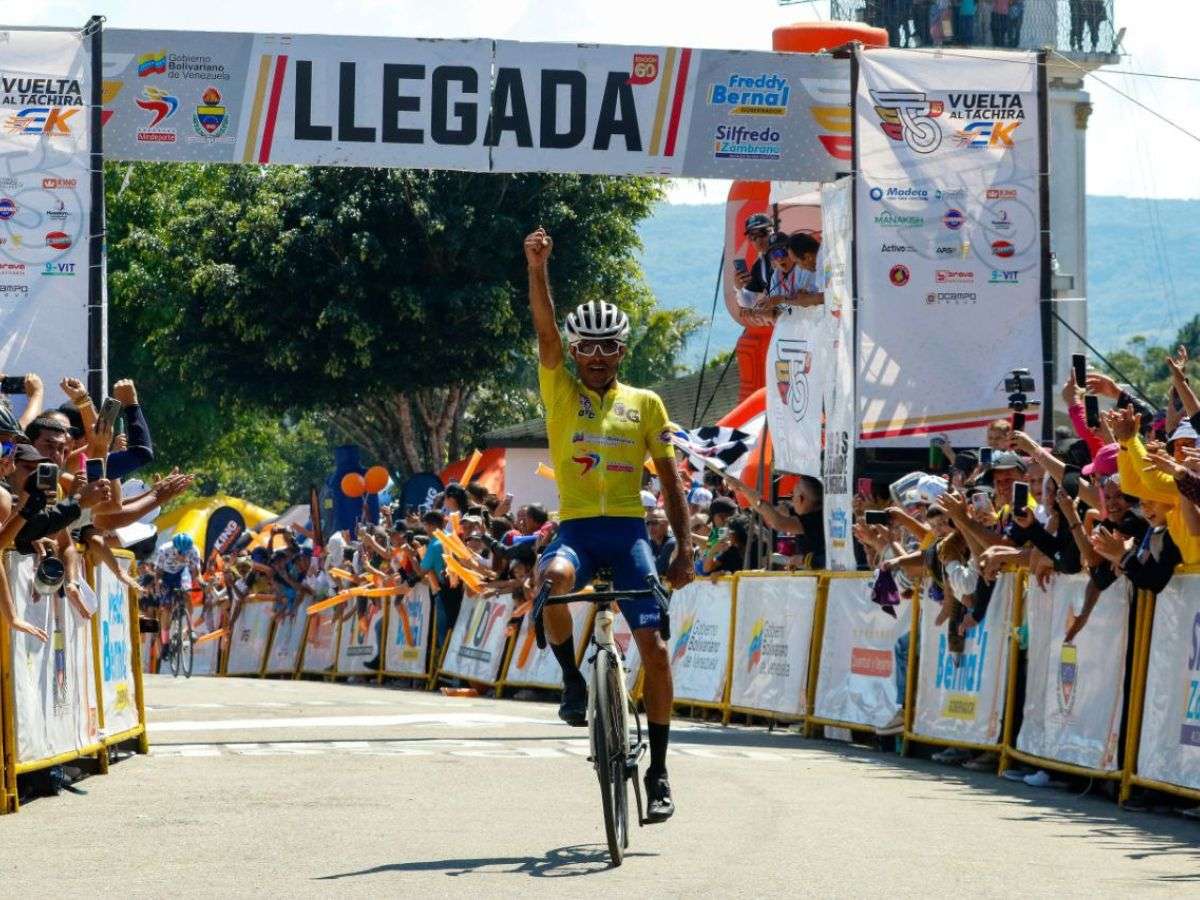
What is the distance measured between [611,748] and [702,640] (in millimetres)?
10327

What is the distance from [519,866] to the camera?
821 cm

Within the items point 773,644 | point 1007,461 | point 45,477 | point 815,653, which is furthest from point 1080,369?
point 45,477

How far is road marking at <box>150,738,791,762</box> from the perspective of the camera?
1341cm

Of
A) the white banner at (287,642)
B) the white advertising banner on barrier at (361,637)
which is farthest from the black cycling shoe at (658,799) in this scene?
the white banner at (287,642)

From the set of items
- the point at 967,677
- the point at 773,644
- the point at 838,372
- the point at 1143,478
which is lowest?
the point at 773,644

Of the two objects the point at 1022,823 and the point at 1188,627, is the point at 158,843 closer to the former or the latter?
the point at 1022,823

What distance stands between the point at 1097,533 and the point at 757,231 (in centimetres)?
922

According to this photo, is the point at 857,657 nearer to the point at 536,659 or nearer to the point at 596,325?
the point at 536,659

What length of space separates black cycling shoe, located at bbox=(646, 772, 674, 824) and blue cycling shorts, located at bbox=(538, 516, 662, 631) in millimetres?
633

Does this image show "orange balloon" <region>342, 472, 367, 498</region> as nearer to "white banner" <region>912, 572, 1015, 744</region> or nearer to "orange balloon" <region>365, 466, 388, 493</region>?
"orange balloon" <region>365, 466, 388, 493</region>

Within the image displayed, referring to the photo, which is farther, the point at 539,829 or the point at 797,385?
the point at 797,385

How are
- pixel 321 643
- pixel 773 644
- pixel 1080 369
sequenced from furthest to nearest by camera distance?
pixel 321 643
pixel 773 644
pixel 1080 369

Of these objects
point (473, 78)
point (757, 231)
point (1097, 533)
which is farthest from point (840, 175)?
point (1097, 533)

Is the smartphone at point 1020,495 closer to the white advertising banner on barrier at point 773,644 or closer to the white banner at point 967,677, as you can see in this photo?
the white banner at point 967,677
